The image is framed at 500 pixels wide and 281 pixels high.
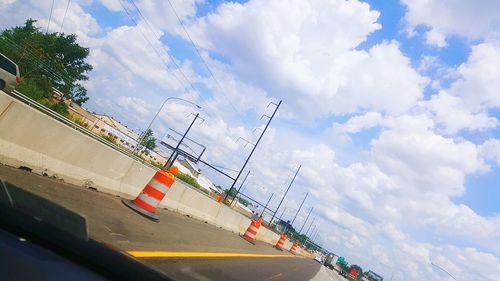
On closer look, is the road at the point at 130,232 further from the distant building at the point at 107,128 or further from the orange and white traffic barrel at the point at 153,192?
the distant building at the point at 107,128

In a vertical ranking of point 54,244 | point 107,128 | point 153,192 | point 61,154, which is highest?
point 107,128

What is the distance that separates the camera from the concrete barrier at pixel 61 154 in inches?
330

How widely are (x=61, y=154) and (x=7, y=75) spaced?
23.3 ft

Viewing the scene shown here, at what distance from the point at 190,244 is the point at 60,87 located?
85011 millimetres

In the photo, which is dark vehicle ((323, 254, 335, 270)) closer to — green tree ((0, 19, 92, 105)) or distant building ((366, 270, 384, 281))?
distant building ((366, 270, 384, 281))

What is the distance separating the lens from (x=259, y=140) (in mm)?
42156

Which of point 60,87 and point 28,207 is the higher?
point 60,87

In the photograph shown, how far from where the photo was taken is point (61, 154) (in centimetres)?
991

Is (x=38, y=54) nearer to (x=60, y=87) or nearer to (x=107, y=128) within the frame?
(x=60, y=87)

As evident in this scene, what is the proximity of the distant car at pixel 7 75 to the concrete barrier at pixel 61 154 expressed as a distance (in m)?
5.60

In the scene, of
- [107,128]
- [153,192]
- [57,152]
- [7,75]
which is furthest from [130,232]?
[107,128]

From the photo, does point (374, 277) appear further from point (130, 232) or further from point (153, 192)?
point (130, 232)

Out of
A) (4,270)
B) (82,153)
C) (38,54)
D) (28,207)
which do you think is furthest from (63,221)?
(38,54)

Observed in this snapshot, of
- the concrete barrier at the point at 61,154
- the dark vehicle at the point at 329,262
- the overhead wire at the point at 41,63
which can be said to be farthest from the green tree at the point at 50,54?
the concrete barrier at the point at 61,154
